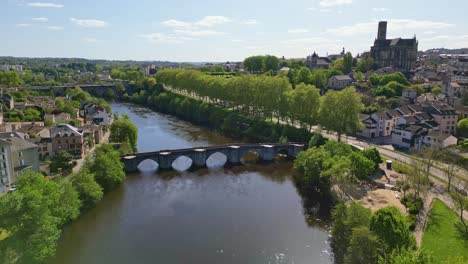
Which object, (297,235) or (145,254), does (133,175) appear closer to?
(145,254)

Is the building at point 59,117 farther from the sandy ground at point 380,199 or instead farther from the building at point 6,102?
the sandy ground at point 380,199

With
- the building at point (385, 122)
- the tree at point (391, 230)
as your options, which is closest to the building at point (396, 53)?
the building at point (385, 122)

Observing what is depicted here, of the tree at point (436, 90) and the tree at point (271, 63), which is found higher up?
the tree at point (271, 63)

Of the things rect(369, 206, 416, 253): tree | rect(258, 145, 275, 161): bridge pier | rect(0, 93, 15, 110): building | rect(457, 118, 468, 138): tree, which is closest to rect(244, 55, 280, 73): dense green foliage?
rect(0, 93, 15, 110): building

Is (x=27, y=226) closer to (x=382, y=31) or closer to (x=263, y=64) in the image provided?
(x=263, y=64)

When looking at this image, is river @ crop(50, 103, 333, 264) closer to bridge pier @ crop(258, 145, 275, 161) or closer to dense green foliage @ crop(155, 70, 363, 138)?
bridge pier @ crop(258, 145, 275, 161)
